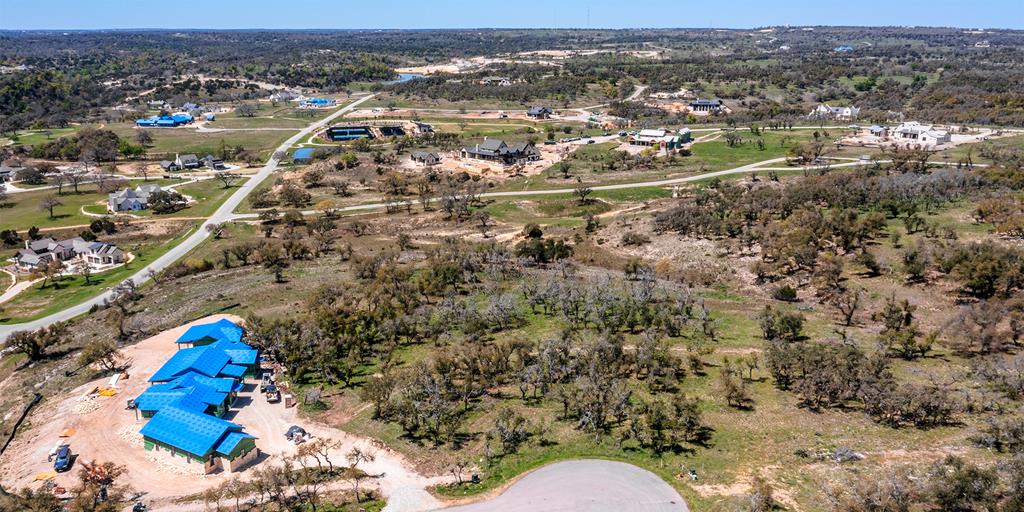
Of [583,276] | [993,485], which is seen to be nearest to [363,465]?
[993,485]

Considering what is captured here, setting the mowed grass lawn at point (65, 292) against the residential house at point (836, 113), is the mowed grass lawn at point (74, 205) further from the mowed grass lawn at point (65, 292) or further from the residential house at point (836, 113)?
the residential house at point (836, 113)

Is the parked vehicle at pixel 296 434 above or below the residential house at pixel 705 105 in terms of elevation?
below

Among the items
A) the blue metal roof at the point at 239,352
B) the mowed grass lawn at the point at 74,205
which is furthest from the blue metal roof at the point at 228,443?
the mowed grass lawn at the point at 74,205

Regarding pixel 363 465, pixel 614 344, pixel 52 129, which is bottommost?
pixel 363 465

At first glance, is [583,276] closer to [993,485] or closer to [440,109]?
[993,485]

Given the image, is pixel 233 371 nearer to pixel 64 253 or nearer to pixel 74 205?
pixel 64 253

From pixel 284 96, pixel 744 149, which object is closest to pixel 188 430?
pixel 744 149

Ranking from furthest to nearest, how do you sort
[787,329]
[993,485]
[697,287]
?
[697,287]
[787,329]
[993,485]
